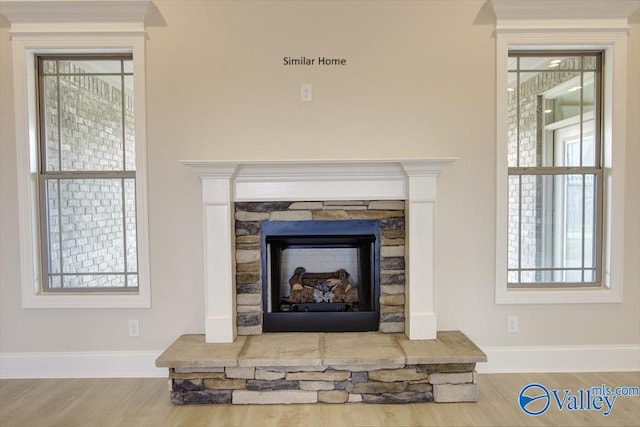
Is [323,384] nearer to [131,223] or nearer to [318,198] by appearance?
[318,198]

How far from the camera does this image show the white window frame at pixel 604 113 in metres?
2.89

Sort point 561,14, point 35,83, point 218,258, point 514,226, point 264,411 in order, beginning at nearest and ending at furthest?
point 264,411
point 218,258
point 561,14
point 35,83
point 514,226

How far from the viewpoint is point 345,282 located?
3049 millimetres

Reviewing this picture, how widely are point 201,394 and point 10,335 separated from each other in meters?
1.58

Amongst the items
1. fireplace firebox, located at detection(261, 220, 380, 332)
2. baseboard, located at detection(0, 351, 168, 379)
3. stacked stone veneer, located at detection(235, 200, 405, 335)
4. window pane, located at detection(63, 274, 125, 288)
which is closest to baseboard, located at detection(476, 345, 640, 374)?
stacked stone veneer, located at detection(235, 200, 405, 335)

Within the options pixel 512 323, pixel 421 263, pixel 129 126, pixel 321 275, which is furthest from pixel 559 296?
pixel 129 126

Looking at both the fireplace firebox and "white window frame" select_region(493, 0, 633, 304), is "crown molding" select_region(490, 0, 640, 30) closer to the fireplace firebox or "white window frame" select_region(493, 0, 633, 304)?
"white window frame" select_region(493, 0, 633, 304)

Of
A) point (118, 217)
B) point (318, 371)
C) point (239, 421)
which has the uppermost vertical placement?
point (118, 217)

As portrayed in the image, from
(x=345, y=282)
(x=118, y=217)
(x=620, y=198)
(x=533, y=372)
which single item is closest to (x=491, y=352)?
(x=533, y=372)

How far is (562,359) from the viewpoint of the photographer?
118 inches

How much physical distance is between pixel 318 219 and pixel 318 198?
0.52 ft

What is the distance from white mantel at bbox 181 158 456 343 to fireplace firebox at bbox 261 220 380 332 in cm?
24

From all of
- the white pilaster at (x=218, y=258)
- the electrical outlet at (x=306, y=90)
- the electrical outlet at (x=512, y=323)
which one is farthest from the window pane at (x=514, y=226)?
the white pilaster at (x=218, y=258)

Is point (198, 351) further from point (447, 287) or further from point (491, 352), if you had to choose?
point (491, 352)
